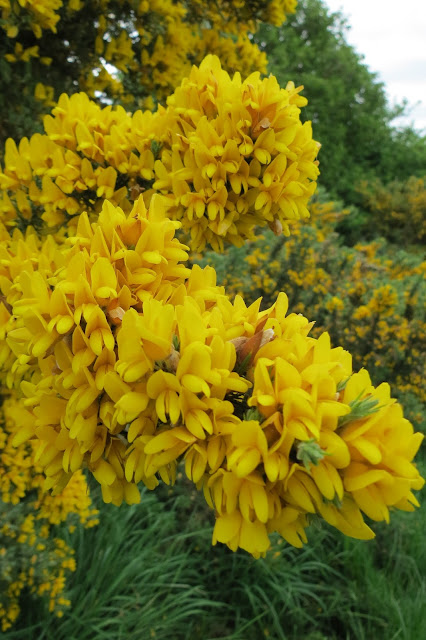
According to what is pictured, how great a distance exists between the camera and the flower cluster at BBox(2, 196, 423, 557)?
664mm

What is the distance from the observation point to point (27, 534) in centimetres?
219

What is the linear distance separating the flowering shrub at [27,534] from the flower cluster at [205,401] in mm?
1274

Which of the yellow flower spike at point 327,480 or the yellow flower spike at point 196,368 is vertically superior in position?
the yellow flower spike at point 196,368

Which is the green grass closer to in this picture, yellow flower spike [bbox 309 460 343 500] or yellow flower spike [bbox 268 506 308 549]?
yellow flower spike [bbox 268 506 308 549]

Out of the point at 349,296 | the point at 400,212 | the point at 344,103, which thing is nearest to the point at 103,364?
the point at 349,296

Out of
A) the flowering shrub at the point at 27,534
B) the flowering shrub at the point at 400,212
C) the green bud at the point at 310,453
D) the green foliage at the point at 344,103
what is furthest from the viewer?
the green foliage at the point at 344,103

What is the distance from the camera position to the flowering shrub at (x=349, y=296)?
12.0ft

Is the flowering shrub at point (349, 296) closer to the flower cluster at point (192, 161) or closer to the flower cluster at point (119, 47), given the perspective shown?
the flower cluster at point (119, 47)

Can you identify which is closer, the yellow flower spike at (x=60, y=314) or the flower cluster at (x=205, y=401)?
the flower cluster at (x=205, y=401)

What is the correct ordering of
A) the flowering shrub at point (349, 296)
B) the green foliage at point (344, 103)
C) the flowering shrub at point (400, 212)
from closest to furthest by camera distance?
1. the flowering shrub at point (349, 296)
2. the flowering shrub at point (400, 212)
3. the green foliage at point (344, 103)

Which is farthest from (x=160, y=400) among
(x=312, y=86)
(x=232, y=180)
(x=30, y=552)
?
(x=312, y=86)

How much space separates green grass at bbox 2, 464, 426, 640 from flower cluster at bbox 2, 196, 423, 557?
1.79 meters

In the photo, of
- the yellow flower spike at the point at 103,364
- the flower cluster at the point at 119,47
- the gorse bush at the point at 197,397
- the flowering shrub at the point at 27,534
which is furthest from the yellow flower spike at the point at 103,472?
the flower cluster at the point at 119,47

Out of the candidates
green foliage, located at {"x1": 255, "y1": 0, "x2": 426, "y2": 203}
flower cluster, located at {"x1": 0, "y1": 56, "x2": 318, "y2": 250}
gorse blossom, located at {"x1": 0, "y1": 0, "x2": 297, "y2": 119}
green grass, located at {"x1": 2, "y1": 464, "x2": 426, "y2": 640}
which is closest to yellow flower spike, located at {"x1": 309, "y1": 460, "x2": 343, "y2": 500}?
flower cluster, located at {"x1": 0, "y1": 56, "x2": 318, "y2": 250}
